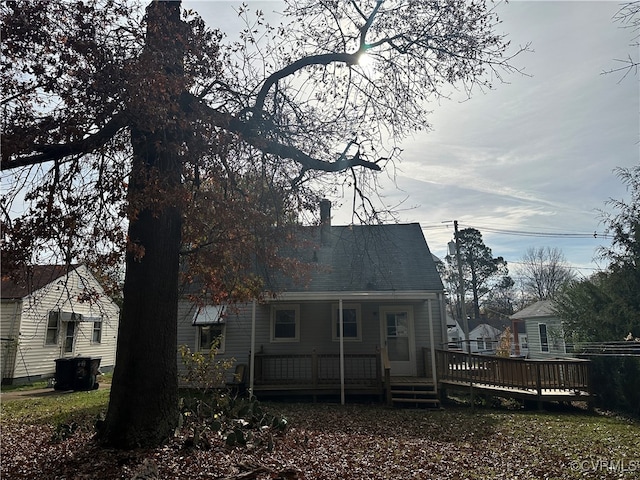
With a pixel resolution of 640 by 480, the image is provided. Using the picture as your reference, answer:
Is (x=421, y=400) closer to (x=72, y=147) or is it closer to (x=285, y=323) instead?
(x=285, y=323)

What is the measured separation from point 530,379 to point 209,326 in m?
9.86

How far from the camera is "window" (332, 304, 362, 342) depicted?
46.2 ft

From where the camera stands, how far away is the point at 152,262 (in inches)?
241

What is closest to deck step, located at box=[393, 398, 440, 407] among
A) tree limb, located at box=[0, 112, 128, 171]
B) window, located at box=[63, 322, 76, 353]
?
tree limb, located at box=[0, 112, 128, 171]

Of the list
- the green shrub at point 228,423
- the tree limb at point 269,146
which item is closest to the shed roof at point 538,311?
the tree limb at point 269,146

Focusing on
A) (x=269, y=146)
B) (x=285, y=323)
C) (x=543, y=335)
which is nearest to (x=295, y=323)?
(x=285, y=323)

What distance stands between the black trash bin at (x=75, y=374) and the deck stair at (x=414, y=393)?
36.9 ft

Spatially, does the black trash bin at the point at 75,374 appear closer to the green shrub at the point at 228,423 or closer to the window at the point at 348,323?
the window at the point at 348,323

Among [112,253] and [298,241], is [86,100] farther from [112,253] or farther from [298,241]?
[298,241]

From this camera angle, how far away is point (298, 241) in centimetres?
862

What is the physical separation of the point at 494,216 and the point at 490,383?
18350 mm

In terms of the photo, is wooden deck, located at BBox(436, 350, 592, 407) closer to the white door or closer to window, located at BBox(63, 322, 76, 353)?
the white door

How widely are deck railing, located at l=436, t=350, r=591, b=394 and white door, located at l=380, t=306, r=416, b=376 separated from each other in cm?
193

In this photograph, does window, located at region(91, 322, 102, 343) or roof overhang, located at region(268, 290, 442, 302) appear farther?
window, located at region(91, 322, 102, 343)
